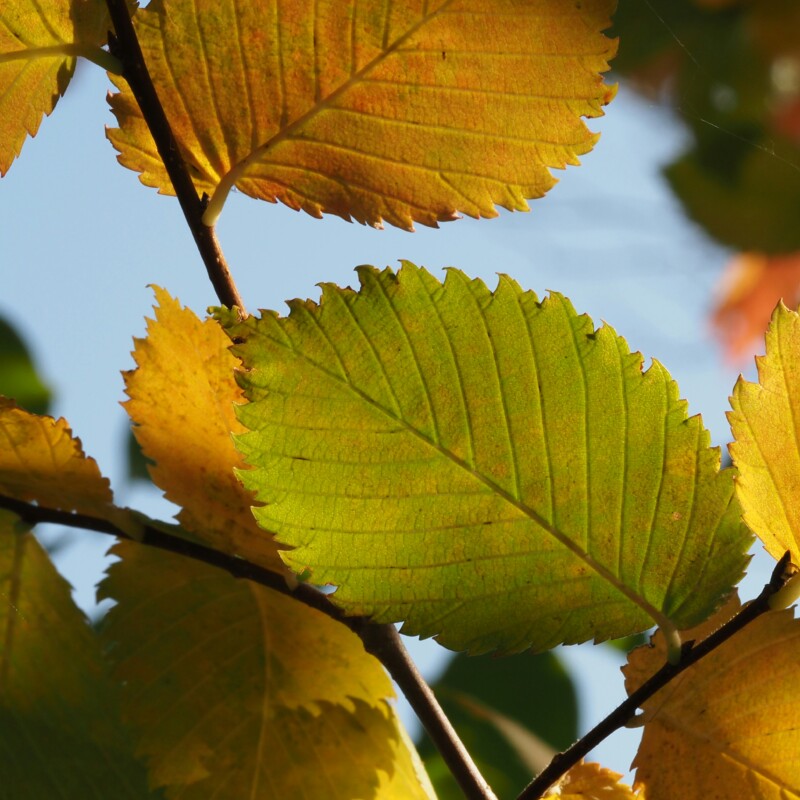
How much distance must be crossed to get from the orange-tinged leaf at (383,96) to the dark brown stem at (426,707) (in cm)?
14

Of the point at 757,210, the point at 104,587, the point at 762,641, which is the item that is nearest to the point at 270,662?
the point at 104,587

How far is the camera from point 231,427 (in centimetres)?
34

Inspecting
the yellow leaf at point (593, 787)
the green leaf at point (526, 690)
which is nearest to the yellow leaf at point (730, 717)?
the yellow leaf at point (593, 787)

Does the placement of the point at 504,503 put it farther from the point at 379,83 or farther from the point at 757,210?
the point at 757,210

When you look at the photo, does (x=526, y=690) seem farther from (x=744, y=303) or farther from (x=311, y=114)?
(x=744, y=303)

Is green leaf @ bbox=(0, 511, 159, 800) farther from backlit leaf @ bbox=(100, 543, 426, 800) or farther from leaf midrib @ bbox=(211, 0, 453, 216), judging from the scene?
leaf midrib @ bbox=(211, 0, 453, 216)

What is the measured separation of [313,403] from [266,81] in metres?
0.12

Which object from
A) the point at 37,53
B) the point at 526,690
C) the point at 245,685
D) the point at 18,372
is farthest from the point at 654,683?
the point at 18,372

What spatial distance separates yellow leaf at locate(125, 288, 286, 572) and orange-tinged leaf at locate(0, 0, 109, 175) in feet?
0.24

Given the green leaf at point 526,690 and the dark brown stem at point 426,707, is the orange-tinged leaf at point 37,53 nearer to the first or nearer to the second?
the dark brown stem at point 426,707

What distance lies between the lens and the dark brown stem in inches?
12.1

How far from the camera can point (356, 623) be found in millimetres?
326

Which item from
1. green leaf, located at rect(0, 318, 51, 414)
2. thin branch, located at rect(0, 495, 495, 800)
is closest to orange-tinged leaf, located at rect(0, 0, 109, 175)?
thin branch, located at rect(0, 495, 495, 800)

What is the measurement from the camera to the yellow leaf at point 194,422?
34cm
